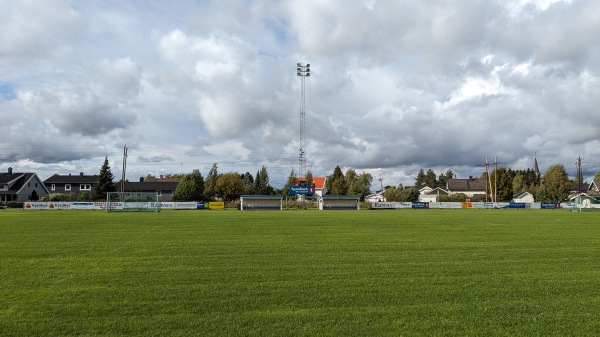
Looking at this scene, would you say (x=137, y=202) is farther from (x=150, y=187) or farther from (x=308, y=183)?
(x=150, y=187)

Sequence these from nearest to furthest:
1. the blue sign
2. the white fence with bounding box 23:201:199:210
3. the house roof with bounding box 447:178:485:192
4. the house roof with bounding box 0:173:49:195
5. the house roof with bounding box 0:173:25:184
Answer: the white fence with bounding box 23:201:199:210, the blue sign, the house roof with bounding box 0:173:49:195, the house roof with bounding box 0:173:25:184, the house roof with bounding box 447:178:485:192

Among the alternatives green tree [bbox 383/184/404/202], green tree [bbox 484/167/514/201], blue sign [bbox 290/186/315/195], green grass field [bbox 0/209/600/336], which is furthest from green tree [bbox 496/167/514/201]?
green grass field [bbox 0/209/600/336]

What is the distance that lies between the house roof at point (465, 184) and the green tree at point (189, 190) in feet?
282

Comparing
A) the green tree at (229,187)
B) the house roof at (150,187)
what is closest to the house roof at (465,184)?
the green tree at (229,187)

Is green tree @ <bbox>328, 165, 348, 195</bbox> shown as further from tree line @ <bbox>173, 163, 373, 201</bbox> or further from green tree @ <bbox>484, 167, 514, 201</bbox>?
green tree @ <bbox>484, 167, 514, 201</bbox>

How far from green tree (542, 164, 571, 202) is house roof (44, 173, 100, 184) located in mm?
104208

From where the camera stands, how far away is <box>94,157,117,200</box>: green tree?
79688mm

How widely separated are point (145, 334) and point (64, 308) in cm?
204

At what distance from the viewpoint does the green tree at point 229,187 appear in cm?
9725

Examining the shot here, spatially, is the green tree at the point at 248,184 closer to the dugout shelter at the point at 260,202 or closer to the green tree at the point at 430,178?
the dugout shelter at the point at 260,202

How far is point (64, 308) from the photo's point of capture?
6.63 metres

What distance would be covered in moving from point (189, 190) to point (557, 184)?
8003cm

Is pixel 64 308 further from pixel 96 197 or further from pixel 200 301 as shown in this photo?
pixel 96 197

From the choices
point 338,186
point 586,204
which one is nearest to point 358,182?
point 338,186
